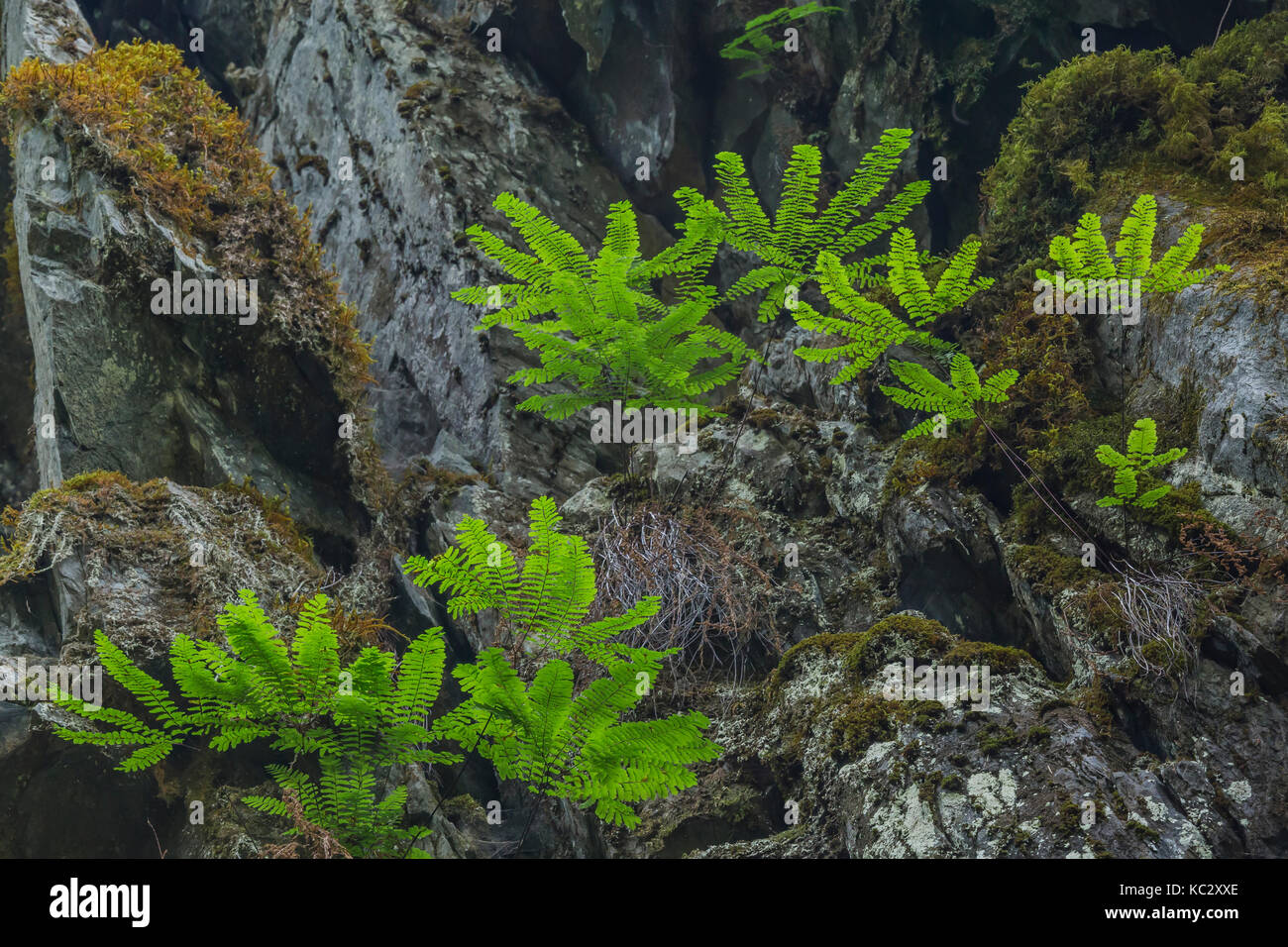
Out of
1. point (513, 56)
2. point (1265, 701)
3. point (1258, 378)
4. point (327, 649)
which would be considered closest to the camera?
point (327, 649)

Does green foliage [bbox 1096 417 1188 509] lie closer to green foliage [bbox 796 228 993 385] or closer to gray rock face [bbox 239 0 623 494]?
green foliage [bbox 796 228 993 385]

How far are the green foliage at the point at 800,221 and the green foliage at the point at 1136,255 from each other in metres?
1.11

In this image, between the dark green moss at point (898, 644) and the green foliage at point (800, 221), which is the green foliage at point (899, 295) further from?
the dark green moss at point (898, 644)

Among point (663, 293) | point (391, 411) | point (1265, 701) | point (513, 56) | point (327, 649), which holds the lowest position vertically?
point (1265, 701)

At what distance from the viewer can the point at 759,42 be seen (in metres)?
11.2

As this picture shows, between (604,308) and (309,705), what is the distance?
11.0ft

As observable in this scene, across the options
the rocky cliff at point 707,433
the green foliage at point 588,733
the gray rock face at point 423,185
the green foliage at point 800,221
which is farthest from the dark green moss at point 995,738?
the gray rock face at point 423,185

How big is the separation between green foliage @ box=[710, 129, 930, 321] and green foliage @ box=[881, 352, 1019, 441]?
0.78m

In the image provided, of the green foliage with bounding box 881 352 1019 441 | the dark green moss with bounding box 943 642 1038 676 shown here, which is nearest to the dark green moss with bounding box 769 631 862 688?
the dark green moss with bounding box 943 642 1038 676

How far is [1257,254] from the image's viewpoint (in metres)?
6.61

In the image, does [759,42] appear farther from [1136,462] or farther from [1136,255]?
[1136,462]

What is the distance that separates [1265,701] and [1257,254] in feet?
10.6

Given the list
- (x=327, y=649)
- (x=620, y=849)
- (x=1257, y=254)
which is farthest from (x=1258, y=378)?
(x=327, y=649)
